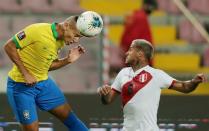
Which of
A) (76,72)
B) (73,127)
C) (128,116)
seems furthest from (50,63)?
(76,72)

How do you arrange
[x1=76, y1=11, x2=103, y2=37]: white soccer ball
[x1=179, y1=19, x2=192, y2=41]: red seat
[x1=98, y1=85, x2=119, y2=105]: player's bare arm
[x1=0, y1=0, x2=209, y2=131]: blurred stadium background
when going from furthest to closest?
[x1=179, y1=19, x2=192, y2=41]: red seat → [x1=0, y1=0, x2=209, y2=131]: blurred stadium background → [x1=76, y1=11, x2=103, y2=37]: white soccer ball → [x1=98, y1=85, x2=119, y2=105]: player's bare arm

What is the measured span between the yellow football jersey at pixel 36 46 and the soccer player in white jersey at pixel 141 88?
0.99m

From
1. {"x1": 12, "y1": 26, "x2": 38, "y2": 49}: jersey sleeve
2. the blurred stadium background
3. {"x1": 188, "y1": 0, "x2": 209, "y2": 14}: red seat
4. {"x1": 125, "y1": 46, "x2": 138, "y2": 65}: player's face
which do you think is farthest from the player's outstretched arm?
{"x1": 188, "y1": 0, "x2": 209, "y2": 14}: red seat

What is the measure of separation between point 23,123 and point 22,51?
683 mm

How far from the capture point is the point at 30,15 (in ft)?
41.5

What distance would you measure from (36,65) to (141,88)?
50.4 inches

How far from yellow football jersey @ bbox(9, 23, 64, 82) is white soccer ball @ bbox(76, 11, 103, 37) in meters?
0.28

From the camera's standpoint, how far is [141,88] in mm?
6223

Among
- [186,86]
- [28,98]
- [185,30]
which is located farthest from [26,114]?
[185,30]

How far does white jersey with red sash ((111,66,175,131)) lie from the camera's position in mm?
6148

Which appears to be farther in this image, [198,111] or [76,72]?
[76,72]

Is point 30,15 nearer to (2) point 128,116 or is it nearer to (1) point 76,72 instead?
(1) point 76,72

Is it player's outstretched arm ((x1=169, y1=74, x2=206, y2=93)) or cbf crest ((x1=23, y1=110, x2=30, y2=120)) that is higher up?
player's outstretched arm ((x1=169, y1=74, x2=206, y2=93))

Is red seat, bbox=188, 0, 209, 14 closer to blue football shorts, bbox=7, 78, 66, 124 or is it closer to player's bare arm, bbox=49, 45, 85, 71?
player's bare arm, bbox=49, 45, 85, 71
